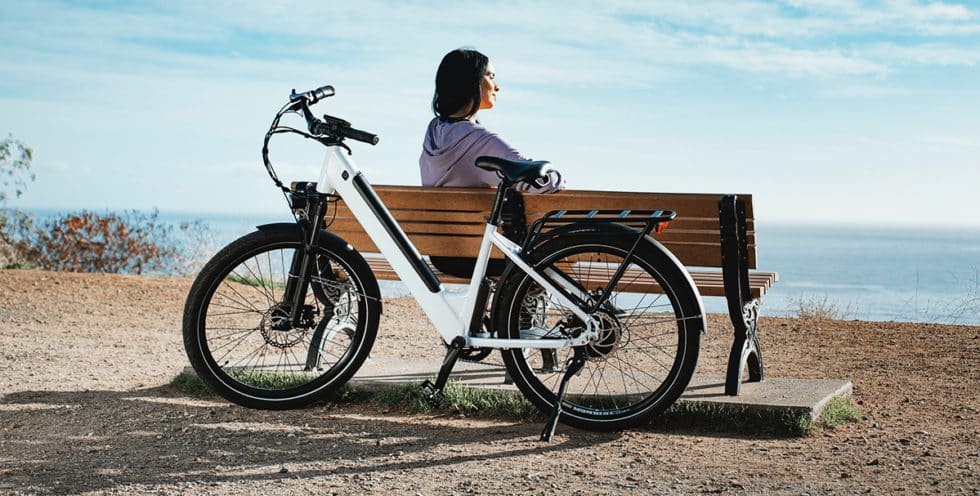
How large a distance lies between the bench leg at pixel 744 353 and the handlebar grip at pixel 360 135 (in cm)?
188

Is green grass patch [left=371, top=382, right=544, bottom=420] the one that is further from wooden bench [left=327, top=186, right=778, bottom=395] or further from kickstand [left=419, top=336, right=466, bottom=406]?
wooden bench [left=327, top=186, right=778, bottom=395]

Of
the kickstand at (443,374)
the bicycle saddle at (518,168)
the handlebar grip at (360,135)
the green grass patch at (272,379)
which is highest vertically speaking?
the handlebar grip at (360,135)

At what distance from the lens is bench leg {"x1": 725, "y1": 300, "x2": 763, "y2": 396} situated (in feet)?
16.2

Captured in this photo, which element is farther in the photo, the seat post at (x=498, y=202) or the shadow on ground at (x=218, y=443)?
the seat post at (x=498, y=202)

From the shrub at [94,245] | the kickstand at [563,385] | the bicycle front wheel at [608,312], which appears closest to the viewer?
the bicycle front wheel at [608,312]

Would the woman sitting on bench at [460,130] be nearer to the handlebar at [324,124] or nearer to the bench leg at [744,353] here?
the handlebar at [324,124]

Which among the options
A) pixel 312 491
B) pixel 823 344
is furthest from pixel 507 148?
pixel 823 344

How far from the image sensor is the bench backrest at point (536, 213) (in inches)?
192

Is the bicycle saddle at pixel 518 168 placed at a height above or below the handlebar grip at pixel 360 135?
below

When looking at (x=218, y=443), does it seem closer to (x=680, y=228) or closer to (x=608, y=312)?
(x=608, y=312)

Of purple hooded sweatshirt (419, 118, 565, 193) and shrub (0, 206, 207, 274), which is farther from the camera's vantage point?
shrub (0, 206, 207, 274)

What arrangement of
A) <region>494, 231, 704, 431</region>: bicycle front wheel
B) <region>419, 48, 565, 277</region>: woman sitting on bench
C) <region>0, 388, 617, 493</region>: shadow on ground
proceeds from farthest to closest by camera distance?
<region>419, 48, 565, 277</region>: woman sitting on bench
<region>494, 231, 704, 431</region>: bicycle front wheel
<region>0, 388, 617, 493</region>: shadow on ground

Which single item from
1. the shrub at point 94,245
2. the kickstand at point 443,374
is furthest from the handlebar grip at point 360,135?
the shrub at point 94,245

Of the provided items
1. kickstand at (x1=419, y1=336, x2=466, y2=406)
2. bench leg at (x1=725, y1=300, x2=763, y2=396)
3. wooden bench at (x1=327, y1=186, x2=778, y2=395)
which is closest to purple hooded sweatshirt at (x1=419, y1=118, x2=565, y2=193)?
wooden bench at (x1=327, y1=186, x2=778, y2=395)
